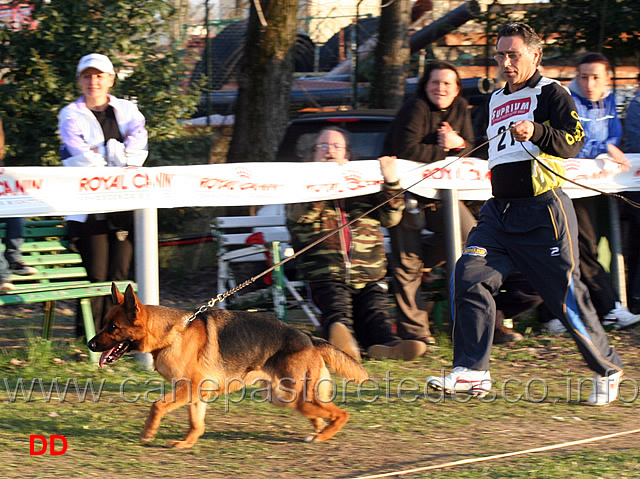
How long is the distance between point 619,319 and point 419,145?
239cm

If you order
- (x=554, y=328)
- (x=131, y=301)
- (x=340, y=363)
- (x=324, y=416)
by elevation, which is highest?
(x=131, y=301)

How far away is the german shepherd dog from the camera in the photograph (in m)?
4.56

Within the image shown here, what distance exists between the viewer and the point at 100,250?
248 inches

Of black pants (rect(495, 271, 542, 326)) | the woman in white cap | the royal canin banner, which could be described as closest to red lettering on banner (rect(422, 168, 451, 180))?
the royal canin banner

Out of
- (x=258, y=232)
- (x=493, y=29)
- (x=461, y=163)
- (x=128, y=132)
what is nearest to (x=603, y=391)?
(x=461, y=163)

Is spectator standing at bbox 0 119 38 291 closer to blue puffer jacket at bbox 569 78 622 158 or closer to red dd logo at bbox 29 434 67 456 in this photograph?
red dd logo at bbox 29 434 67 456

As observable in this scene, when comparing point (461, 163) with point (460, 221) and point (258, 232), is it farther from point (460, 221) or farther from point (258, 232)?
point (258, 232)

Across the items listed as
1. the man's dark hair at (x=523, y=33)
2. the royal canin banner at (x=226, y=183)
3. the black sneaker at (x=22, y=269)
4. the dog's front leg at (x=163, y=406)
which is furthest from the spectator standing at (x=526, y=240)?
the black sneaker at (x=22, y=269)

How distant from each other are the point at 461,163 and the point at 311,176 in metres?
1.20

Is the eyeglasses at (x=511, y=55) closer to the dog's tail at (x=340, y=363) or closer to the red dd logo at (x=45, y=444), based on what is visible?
the dog's tail at (x=340, y=363)

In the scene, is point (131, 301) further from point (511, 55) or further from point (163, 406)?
point (511, 55)

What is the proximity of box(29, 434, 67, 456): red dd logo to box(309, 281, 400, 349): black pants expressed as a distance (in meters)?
2.16

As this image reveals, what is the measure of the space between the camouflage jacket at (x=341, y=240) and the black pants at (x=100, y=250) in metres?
1.28

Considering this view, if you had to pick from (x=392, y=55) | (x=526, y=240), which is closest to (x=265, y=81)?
(x=392, y=55)
